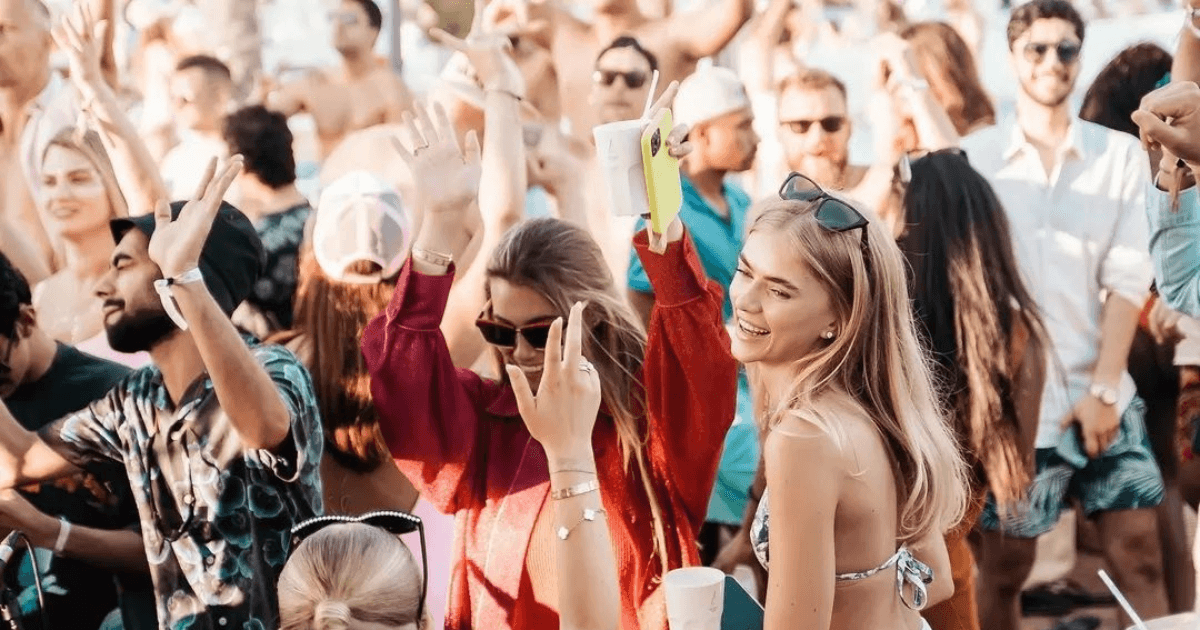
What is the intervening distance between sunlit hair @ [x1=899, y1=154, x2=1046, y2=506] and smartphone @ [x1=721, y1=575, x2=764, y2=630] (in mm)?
1844

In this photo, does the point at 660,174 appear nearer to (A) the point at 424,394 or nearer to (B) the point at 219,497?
(A) the point at 424,394

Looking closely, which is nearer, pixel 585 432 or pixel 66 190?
pixel 585 432

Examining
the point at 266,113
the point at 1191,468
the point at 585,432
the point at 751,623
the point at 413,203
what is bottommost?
the point at 1191,468

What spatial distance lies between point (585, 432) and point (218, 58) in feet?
8.53

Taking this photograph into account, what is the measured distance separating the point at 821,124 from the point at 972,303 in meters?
0.74

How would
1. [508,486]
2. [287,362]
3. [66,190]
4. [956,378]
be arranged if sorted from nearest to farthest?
[508,486] < [287,362] < [956,378] < [66,190]

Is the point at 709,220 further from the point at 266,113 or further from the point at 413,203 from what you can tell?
the point at 266,113

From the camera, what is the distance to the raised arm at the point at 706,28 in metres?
4.44

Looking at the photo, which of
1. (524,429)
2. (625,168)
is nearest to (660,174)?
(625,168)

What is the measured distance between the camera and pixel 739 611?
2.18 metres

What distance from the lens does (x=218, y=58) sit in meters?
4.41

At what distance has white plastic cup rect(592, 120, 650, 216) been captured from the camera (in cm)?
268

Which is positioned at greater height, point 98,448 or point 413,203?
point 413,203

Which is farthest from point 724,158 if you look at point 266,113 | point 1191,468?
point 1191,468
